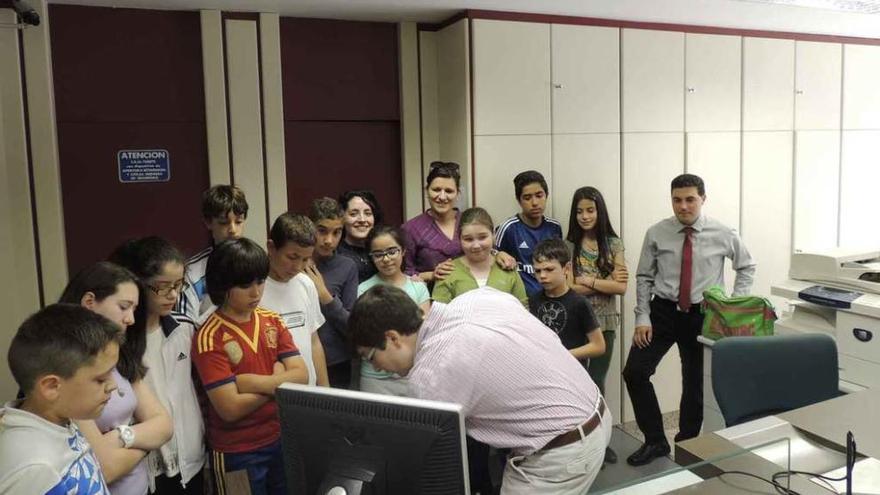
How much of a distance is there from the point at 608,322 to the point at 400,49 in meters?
2.08

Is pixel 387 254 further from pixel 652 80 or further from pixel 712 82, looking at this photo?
pixel 712 82

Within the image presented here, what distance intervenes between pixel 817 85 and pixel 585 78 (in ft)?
6.81

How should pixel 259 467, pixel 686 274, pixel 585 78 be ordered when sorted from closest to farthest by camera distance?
pixel 259 467 < pixel 686 274 < pixel 585 78

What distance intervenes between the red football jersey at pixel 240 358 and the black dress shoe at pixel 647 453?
7.48ft

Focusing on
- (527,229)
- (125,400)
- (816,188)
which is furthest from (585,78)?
(125,400)

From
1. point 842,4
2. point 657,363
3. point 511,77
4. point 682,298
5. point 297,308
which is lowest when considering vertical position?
point 657,363

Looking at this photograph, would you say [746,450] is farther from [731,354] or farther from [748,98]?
[748,98]

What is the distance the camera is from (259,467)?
209cm

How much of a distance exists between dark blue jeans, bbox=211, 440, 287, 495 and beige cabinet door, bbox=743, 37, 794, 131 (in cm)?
403

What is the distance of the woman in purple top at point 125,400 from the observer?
170 cm

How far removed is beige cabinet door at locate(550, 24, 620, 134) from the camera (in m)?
4.05

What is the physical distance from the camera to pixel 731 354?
2.59 meters

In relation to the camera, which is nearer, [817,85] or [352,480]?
[352,480]

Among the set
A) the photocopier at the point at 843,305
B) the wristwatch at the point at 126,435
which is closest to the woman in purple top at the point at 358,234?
the wristwatch at the point at 126,435
